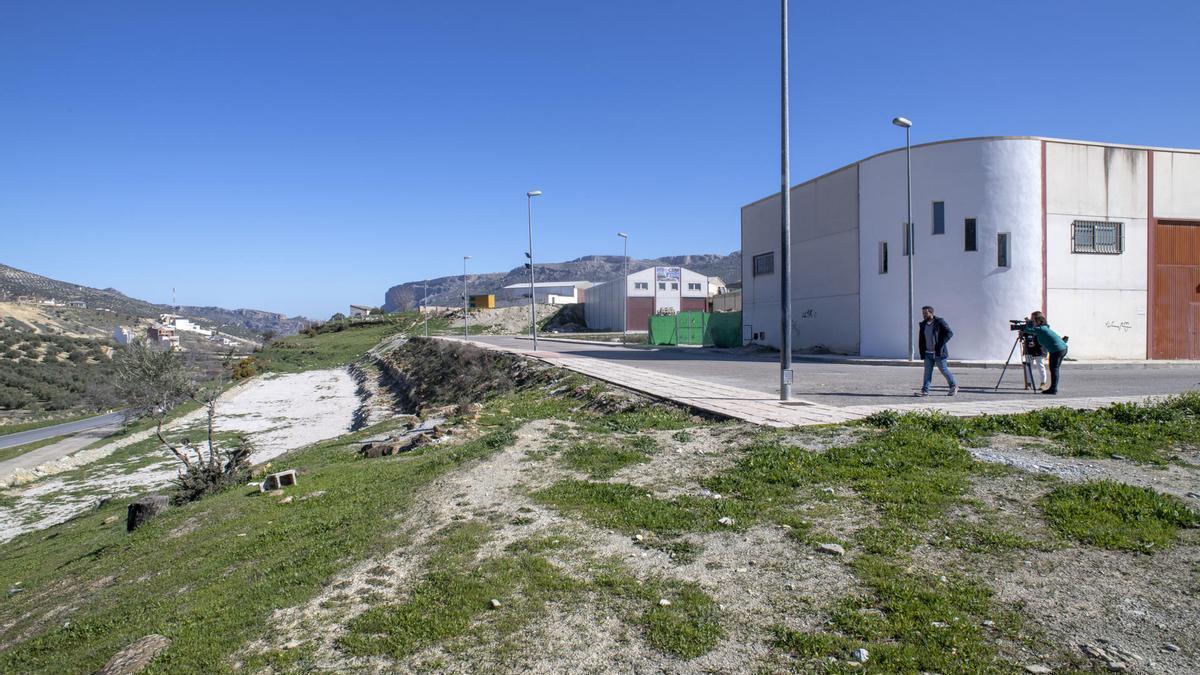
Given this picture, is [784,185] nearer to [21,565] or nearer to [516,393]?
[516,393]

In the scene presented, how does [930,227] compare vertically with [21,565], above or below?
above

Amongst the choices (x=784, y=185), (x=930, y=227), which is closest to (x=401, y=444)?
(x=784, y=185)

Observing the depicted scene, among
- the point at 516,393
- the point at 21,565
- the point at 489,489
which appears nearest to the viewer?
the point at 489,489

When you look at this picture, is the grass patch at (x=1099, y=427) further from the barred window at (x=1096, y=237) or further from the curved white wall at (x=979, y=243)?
the barred window at (x=1096, y=237)

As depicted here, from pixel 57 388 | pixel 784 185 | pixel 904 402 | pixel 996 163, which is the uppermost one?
pixel 996 163

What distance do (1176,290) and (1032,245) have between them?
6.91 meters

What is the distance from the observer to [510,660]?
3986 mm

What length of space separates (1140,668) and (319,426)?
90.3ft

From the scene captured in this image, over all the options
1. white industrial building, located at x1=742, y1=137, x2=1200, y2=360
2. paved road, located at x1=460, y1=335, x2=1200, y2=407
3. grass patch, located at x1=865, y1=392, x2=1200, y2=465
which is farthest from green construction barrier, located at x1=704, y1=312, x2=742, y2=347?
grass patch, located at x1=865, y1=392, x2=1200, y2=465

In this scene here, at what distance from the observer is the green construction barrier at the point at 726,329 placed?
37.1 metres

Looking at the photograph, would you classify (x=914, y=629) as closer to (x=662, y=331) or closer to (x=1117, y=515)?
(x=1117, y=515)

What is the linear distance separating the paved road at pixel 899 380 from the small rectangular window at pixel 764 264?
1076 cm

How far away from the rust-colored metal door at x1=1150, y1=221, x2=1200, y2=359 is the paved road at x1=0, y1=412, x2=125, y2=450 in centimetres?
4606

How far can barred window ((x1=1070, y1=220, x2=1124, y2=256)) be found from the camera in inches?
938
